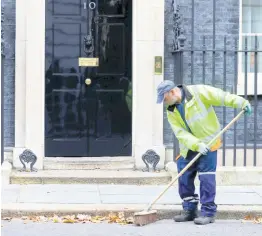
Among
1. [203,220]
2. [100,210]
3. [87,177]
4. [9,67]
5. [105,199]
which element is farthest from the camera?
[9,67]

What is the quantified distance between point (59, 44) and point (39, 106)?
0.93 meters

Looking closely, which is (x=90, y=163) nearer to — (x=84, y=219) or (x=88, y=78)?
(x=88, y=78)

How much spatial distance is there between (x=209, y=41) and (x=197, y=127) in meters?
2.94

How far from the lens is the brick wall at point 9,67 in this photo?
388 inches

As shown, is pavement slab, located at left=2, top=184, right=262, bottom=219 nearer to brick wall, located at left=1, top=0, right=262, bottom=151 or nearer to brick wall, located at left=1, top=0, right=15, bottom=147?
brick wall, located at left=1, top=0, right=15, bottom=147

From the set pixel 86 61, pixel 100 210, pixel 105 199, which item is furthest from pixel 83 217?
pixel 86 61

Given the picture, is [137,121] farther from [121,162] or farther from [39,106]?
[39,106]

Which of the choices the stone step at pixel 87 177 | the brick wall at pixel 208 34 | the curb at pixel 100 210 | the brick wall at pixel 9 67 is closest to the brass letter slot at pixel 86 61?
the brick wall at pixel 9 67

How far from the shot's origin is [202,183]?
7.66 meters

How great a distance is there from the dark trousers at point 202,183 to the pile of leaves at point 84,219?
645mm

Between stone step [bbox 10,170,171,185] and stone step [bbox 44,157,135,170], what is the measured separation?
0.21 meters

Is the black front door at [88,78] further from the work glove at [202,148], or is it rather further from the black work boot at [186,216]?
the work glove at [202,148]

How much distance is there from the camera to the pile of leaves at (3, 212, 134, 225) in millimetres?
7720

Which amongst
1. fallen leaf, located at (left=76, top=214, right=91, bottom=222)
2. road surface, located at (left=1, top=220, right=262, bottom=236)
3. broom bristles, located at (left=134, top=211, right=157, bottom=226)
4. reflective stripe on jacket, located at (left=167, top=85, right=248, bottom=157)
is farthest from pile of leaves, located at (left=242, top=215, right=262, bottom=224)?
fallen leaf, located at (left=76, top=214, right=91, bottom=222)
